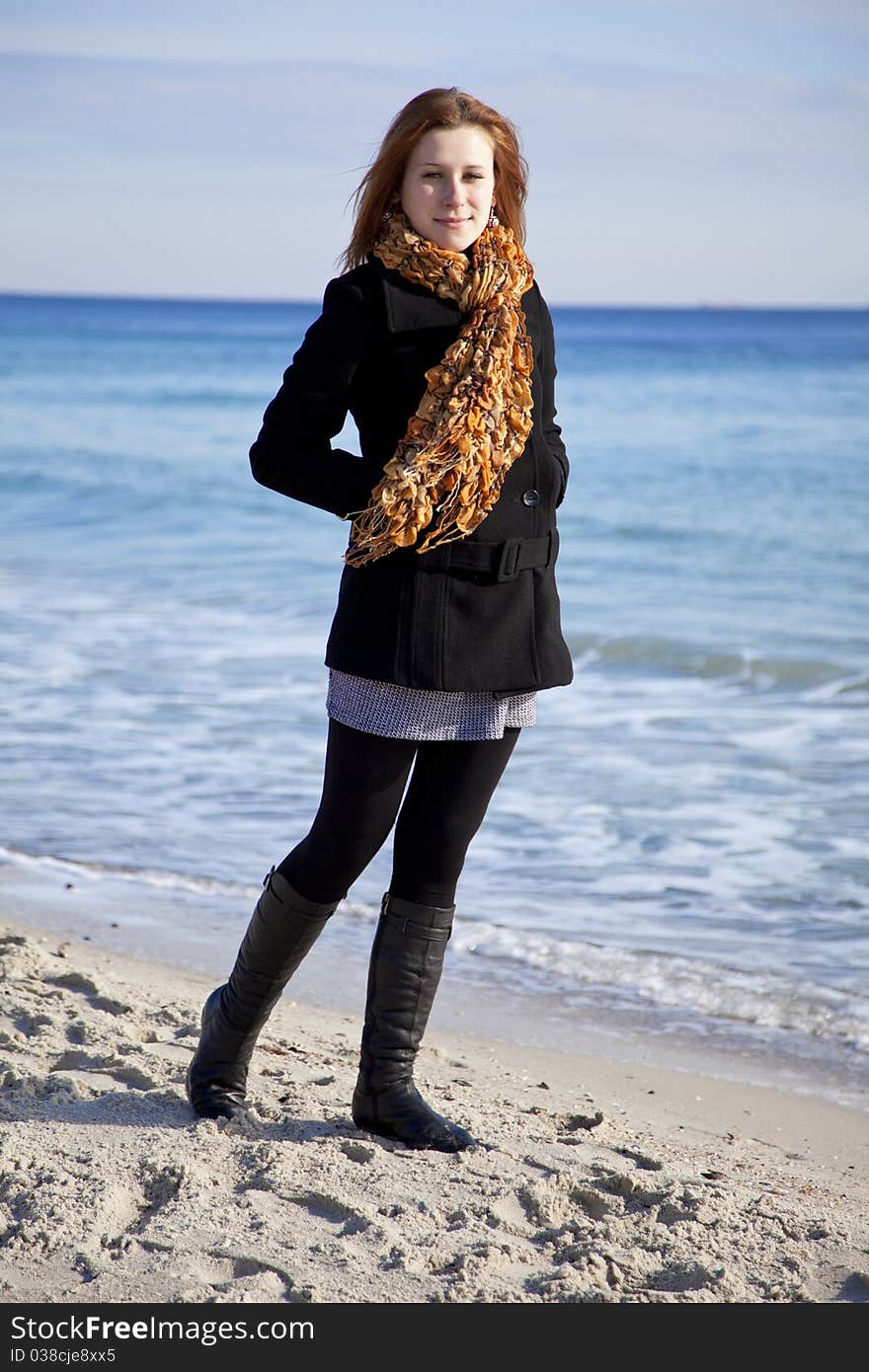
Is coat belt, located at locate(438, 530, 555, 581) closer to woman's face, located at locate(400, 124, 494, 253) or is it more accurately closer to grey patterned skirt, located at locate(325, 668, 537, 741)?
grey patterned skirt, located at locate(325, 668, 537, 741)

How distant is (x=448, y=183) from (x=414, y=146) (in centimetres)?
9

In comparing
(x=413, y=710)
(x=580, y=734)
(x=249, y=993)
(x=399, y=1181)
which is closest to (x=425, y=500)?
(x=413, y=710)

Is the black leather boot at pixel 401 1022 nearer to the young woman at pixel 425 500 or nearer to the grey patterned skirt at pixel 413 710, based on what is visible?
the young woman at pixel 425 500

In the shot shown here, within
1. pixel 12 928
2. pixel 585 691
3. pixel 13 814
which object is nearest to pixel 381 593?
pixel 12 928

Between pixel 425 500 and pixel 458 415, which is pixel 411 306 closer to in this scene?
pixel 458 415

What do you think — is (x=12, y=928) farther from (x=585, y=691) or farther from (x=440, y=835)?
(x=585, y=691)

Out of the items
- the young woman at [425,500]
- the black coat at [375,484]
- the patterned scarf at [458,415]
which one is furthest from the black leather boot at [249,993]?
the patterned scarf at [458,415]

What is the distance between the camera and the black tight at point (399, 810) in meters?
2.49

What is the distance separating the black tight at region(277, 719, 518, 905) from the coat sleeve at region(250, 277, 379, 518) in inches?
17.0

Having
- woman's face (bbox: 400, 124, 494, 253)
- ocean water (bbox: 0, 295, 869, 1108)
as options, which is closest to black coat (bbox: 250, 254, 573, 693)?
woman's face (bbox: 400, 124, 494, 253)

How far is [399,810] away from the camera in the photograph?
2607mm

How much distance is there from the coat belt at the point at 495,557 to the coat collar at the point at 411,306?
366 mm

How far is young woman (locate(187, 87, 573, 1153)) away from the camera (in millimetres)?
2324

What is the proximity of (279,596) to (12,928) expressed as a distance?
21.1 feet
